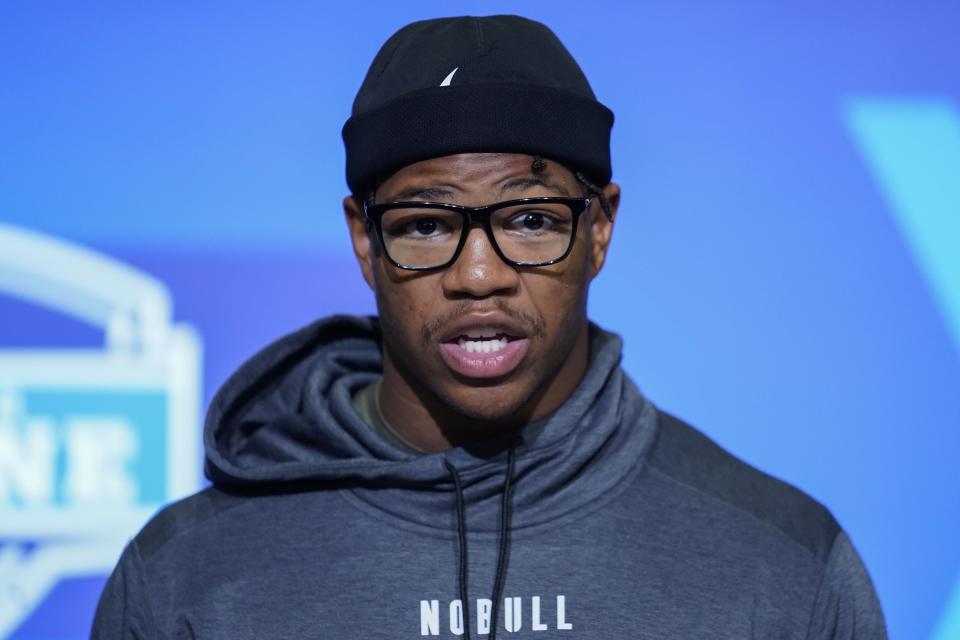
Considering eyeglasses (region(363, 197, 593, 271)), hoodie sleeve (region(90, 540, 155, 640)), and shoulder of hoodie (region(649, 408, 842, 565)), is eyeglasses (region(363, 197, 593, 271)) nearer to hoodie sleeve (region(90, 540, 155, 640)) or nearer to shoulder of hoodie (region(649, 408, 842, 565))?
shoulder of hoodie (region(649, 408, 842, 565))

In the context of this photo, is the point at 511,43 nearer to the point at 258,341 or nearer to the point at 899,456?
the point at 258,341

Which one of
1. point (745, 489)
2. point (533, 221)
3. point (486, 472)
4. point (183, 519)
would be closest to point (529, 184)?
point (533, 221)

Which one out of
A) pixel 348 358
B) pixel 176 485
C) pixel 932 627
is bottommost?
pixel 932 627

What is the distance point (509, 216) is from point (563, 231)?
62 millimetres

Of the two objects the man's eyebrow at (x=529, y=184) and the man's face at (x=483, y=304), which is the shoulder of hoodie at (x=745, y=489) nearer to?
the man's face at (x=483, y=304)

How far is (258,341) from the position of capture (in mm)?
1749

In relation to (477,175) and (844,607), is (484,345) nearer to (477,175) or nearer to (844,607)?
(477,175)

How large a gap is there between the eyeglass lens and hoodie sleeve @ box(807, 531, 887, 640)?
0.42 metres

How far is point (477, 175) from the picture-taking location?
110 cm

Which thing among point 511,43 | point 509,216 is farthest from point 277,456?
point 511,43

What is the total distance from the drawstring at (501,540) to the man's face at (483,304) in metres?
0.06

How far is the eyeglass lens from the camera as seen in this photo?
1.10 metres

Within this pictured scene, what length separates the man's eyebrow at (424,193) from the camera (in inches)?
43.4

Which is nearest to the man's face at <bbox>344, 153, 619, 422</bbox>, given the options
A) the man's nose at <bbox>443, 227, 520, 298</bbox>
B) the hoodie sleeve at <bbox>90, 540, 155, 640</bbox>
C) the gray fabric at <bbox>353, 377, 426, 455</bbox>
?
the man's nose at <bbox>443, 227, 520, 298</bbox>
